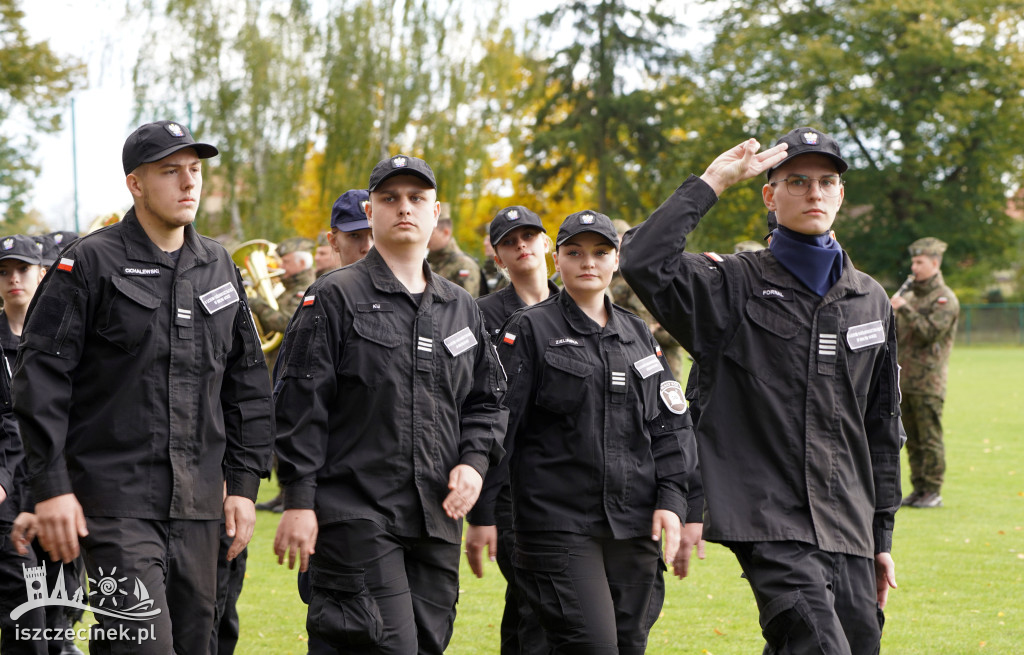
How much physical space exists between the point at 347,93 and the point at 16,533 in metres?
30.8

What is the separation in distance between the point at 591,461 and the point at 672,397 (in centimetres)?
52

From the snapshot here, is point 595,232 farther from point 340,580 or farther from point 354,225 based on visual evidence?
point 340,580

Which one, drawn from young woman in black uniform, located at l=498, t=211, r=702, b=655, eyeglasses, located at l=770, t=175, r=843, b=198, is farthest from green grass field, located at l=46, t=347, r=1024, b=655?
eyeglasses, located at l=770, t=175, r=843, b=198

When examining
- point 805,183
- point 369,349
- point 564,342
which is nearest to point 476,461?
point 369,349

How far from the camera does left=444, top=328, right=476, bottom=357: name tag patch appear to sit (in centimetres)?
448

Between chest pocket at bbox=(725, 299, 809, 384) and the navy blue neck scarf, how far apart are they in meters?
0.17

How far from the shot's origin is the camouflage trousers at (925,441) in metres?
11.4

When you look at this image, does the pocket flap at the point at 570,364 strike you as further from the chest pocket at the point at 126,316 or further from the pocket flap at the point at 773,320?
the chest pocket at the point at 126,316

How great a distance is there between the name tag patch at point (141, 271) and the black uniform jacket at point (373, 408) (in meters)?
0.55

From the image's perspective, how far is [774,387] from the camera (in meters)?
4.11

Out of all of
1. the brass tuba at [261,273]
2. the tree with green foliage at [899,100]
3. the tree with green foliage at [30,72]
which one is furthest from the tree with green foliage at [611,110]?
the brass tuba at [261,273]

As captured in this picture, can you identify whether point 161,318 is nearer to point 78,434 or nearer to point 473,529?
point 78,434

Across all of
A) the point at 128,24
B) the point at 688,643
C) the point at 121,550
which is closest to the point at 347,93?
the point at 128,24

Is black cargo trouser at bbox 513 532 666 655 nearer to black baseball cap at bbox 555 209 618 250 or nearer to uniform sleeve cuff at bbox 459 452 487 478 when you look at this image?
uniform sleeve cuff at bbox 459 452 487 478
